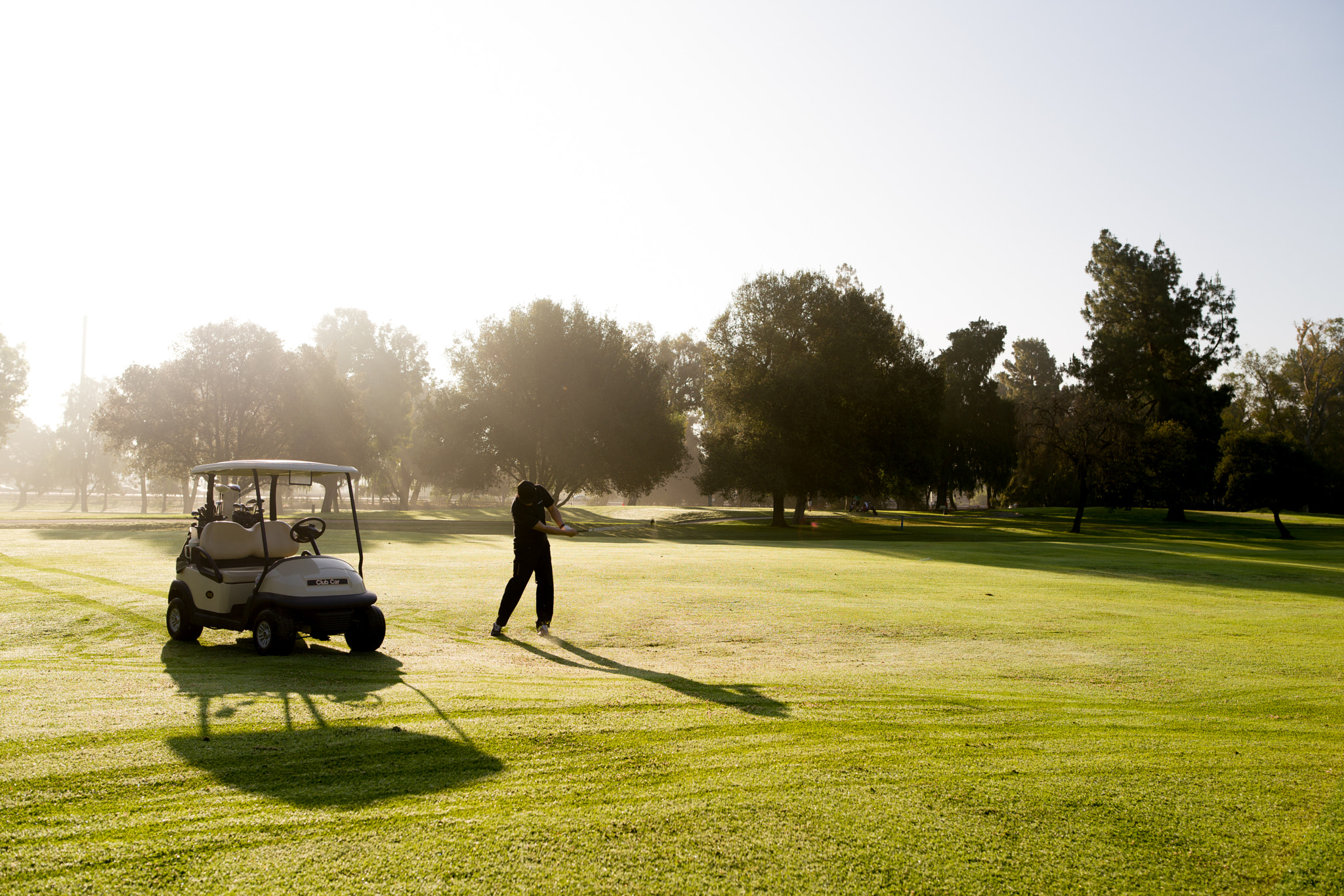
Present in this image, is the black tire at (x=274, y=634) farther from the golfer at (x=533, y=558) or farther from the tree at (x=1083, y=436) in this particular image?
the tree at (x=1083, y=436)

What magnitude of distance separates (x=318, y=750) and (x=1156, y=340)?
246ft

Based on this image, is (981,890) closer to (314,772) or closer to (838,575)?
(314,772)

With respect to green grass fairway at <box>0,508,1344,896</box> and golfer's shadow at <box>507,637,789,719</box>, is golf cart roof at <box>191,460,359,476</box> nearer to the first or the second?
green grass fairway at <box>0,508,1344,896</box>

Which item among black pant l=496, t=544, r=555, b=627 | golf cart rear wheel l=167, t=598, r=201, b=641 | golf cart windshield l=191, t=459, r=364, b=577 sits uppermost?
golf cart windshield l=191, t=459, r=364, b=577

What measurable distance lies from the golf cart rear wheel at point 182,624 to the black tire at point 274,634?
1.22 meters

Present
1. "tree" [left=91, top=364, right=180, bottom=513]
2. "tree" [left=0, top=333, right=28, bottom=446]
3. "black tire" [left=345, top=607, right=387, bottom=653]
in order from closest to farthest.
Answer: "black tire" [left=345, top=607, right=387, bottom=653], "tree" [left=91, top=364, right=180, bottom=513], "tree" [left=0, top=333, right=28, bottom=446]

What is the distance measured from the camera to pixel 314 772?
5137 millimetres

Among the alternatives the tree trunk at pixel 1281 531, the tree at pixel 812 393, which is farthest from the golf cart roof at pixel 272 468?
the tree trunk at pixel 1281 531

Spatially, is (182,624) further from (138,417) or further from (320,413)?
(320,413)

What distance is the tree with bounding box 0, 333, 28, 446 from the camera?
6384cm

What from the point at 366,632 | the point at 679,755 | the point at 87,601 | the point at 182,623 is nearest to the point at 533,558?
the point at 366,632

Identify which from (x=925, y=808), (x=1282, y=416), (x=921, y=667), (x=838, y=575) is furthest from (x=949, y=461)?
(x=925, y=808)

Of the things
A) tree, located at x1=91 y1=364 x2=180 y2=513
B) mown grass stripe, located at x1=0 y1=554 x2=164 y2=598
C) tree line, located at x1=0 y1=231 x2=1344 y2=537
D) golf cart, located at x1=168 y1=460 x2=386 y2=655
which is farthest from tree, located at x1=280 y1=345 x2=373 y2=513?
golf cart, located at x1=168 y1=460 x2=386 y2=655

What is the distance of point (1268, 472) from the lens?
4888cm
